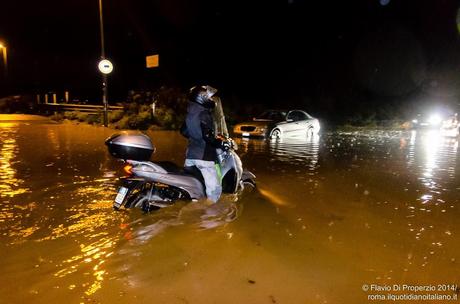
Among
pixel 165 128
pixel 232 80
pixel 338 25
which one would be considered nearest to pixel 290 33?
pixel 338 25

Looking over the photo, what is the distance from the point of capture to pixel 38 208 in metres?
6.93

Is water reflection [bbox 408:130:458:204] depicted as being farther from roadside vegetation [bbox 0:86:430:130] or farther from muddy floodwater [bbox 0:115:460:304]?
roadside vegetation [bbox 0:86:430:130]

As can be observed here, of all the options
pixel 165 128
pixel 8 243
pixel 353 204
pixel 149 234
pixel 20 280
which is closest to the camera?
pixel 20 280

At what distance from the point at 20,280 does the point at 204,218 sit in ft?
9.12

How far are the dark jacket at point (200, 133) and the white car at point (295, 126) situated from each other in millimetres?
13510

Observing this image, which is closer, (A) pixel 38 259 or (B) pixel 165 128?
(A) pixel 38 259

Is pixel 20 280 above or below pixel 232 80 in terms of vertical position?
below

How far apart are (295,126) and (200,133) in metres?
15.1

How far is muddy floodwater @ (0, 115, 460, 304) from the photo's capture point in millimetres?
4309

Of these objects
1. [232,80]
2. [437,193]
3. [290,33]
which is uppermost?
[290,33]

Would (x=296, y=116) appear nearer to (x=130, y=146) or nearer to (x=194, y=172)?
(x=194, y=172)

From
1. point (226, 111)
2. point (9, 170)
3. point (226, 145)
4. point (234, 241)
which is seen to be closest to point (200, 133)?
point (226, 145)

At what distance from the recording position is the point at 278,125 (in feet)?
66.5

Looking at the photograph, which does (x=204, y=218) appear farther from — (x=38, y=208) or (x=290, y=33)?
(x=290, y=33)
